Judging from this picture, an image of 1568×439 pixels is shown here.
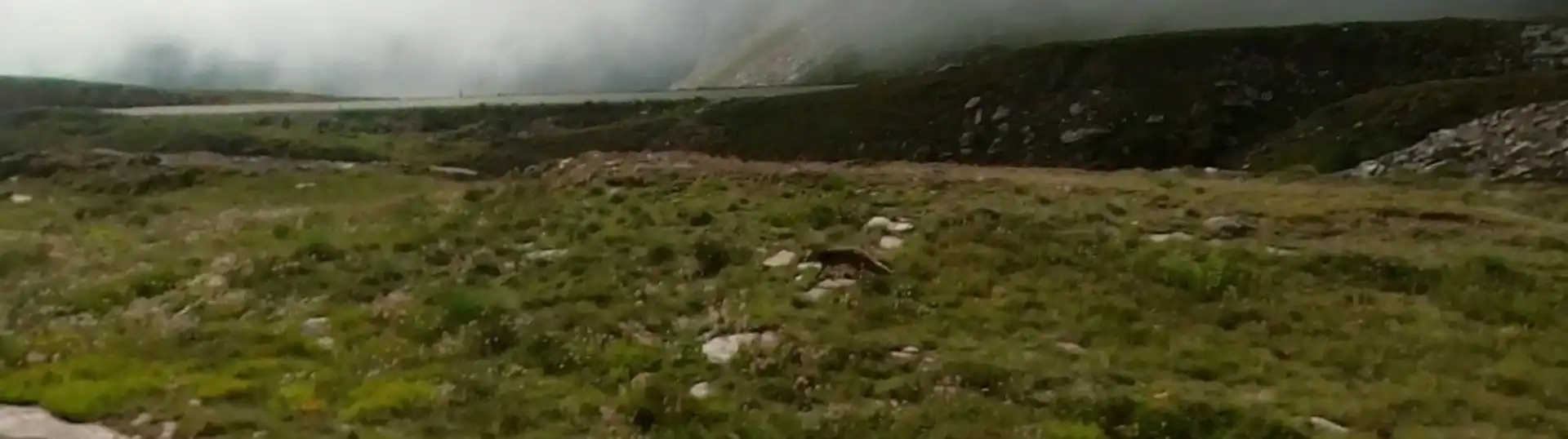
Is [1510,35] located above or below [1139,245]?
above

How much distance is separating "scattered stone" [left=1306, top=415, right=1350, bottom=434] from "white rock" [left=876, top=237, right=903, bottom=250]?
1050 centimetres

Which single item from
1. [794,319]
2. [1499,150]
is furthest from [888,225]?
[1499,150]

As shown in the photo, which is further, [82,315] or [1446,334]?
[82,315]

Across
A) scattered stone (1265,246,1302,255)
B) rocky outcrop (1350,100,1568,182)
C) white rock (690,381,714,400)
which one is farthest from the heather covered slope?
white rock (690,381,714,400)

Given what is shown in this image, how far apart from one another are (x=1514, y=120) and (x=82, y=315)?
57019mm

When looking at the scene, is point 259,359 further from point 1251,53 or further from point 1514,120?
point 1251,53

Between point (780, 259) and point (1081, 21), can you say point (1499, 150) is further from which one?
point (1081, 21)

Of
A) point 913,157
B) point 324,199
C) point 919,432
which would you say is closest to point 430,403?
point 919,432

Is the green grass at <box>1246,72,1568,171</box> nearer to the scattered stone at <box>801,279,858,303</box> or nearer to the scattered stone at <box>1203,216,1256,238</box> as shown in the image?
the scattered stone at <box>1203,216,1256,238</box>

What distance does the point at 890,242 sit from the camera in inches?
947

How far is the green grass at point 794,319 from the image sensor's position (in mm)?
14008

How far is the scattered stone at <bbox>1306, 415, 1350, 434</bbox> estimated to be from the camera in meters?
13.5

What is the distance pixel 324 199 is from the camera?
5466 cm

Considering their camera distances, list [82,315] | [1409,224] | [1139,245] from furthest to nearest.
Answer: [1409,224] → [1139,245] → [82,315]
